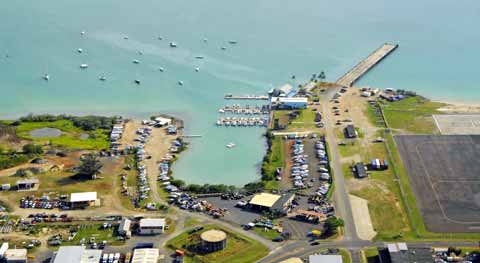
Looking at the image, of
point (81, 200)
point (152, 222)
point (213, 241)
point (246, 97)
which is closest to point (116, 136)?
point (81, 200)

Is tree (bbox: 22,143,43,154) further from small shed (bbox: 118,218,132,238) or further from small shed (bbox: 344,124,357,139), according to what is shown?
small shed (bbox: 344,124,357,139)

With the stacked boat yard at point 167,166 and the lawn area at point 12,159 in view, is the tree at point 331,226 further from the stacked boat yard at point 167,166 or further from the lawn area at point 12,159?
the lawn area at point 12,159

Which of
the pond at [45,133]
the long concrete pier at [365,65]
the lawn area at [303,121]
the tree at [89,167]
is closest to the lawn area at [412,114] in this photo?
the long concrete pier at [365,65]

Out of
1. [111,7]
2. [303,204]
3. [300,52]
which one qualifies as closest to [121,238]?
[303,204]

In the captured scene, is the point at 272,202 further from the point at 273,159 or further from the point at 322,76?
the point at 322,76

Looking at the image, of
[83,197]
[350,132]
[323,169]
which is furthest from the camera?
[350,132]

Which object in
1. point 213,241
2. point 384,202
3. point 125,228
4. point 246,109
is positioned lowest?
point 213,241

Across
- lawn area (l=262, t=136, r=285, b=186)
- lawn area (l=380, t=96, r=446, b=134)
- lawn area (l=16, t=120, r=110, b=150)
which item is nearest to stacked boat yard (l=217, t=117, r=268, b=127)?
lawn area (l=262, t=136, r=285, b=186)
